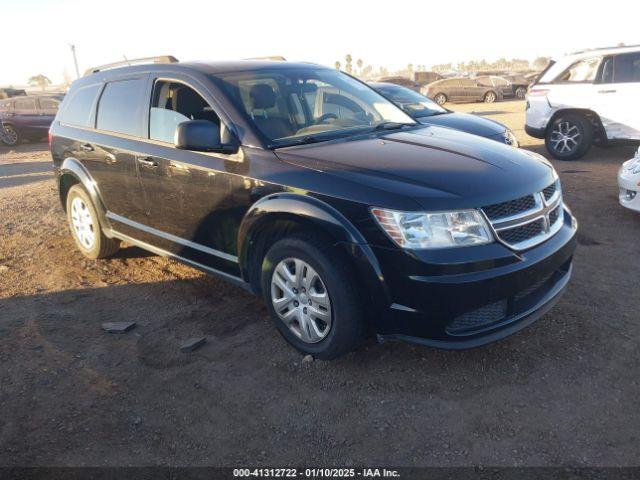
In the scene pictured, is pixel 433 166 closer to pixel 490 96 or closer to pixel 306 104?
pixel 306 104

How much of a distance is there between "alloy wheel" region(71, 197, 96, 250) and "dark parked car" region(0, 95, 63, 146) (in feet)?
42.6

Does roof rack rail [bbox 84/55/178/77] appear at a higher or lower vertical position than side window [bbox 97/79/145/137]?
higher

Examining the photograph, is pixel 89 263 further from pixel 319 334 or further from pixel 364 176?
pixel 364 176

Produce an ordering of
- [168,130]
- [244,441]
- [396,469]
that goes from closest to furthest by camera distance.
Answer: [396,469], [244,441], [168,130]

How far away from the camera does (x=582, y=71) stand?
8914 mm

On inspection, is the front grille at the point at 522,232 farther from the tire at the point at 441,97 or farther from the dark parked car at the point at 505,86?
→ the dark parked car at the point at 505,86

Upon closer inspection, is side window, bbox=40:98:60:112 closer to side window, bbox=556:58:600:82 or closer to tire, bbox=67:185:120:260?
tire, bbox=67:185:120:260

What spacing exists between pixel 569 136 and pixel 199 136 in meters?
7.90

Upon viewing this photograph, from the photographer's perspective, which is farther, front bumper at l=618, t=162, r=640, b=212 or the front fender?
front bumper at l=618, t=162, r=640, b=212

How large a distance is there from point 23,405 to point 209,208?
1645mm

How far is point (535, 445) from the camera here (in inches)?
97.5

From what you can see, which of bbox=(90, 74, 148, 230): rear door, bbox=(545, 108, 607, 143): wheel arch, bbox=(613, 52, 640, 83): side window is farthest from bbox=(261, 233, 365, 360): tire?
bbox=(613, 52, 640, 83): side window

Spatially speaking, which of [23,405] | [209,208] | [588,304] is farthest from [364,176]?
[23,405]

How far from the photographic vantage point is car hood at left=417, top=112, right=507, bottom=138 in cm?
697
